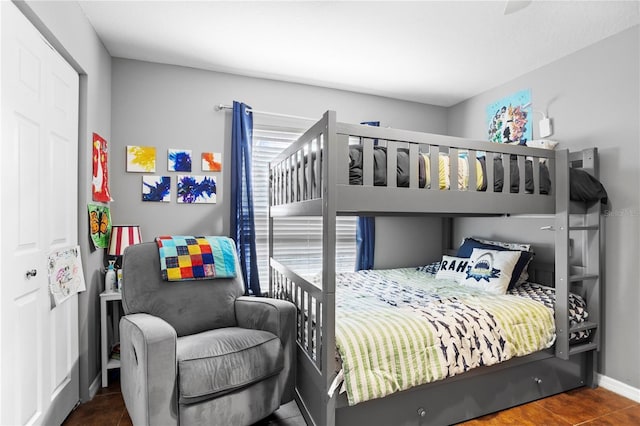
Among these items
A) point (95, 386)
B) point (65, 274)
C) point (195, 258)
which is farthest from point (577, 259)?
point (95, 386)

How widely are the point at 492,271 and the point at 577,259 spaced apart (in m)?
0.69

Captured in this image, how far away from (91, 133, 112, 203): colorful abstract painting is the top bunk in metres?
1.29

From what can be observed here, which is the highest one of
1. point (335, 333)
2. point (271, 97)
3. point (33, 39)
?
point (271, 97)

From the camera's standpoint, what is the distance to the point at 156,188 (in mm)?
2766

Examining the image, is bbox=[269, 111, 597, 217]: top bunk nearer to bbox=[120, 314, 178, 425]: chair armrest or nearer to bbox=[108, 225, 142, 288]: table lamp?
bbox=[120, 314, 178, 425]: chair armrest

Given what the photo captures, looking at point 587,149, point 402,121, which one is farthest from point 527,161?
point 402,121

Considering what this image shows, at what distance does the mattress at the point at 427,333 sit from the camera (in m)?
1.63

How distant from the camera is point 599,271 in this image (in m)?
2.38

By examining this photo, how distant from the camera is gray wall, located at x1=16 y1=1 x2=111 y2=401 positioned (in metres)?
1.84

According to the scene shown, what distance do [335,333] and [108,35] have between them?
255 cm

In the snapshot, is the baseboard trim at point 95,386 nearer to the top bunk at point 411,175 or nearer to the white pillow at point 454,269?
the top bunk at point 411,175

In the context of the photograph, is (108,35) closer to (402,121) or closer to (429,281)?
(402,121)

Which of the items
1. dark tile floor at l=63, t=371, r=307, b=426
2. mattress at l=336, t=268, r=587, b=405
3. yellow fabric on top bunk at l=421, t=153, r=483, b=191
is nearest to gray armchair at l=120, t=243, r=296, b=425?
dark tile floor at l=63, t=371, r=307, b=426

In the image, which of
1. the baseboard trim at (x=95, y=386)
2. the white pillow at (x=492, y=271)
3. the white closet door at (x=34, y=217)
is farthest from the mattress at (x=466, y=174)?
the baseboard trim at (x=95, y=386)
